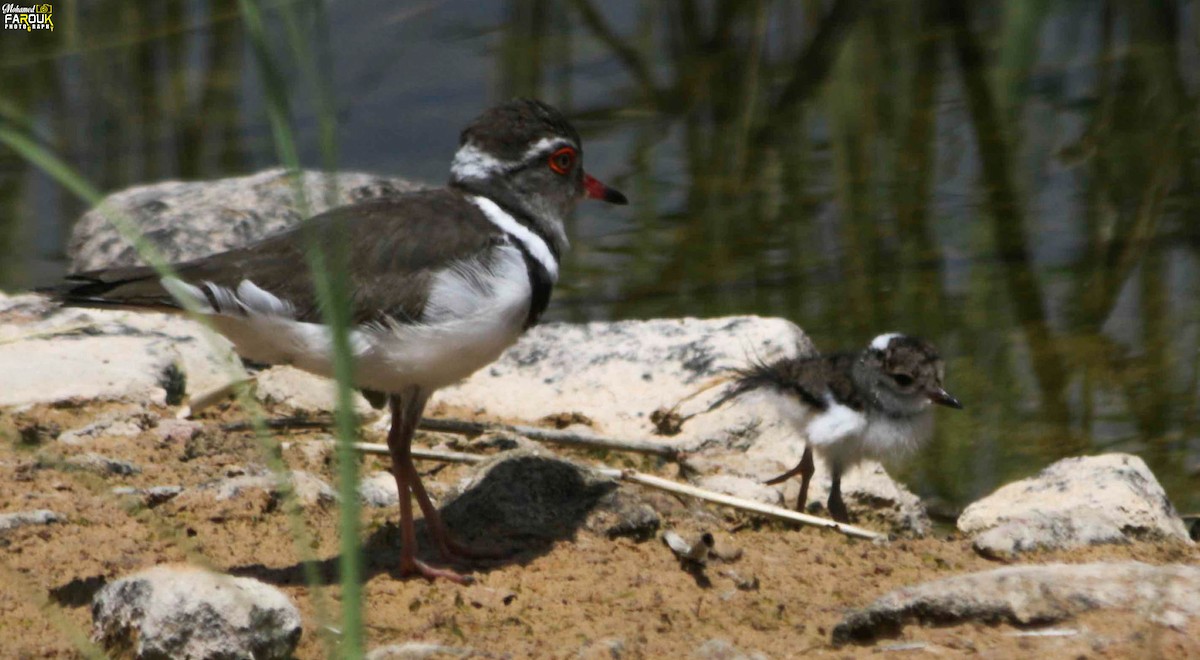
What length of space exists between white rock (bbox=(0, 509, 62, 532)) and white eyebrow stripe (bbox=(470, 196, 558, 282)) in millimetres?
1803

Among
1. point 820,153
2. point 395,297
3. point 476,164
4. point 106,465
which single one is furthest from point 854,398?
point 820,153

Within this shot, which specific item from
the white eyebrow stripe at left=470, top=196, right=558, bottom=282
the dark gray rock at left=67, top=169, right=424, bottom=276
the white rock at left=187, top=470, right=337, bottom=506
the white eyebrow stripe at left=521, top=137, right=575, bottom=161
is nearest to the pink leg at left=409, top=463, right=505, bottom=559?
Answer: the white rock at left=187, top=470, right=337, bottom=506

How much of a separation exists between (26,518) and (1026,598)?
301 cm

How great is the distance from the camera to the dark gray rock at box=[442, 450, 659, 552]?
524 centimetres

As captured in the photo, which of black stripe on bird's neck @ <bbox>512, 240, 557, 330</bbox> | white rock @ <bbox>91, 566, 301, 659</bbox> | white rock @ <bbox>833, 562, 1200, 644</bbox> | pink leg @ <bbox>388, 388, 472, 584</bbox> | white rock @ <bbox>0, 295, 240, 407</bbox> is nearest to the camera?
white rock @ <bbox>91, 566, 301, 659</bbox>

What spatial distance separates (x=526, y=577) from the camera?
16.1 feet

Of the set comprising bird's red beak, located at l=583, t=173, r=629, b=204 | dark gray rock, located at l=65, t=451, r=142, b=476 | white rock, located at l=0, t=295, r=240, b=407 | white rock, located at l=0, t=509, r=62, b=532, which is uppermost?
bird's red beak, located at l=583, t=173, r=629, b=204

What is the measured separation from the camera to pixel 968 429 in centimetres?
741

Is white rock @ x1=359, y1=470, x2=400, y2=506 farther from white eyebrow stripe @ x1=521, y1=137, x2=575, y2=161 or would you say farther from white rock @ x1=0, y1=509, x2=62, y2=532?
white eyebrow stripe @ x1=521, y1=137, x2=575, y2=161

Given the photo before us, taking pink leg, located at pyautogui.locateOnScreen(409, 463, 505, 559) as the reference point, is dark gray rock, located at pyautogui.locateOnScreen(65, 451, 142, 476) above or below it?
above

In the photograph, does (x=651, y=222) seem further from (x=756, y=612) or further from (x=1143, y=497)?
(x=756, y=612)

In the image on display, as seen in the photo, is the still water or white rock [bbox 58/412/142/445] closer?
white rock [bbox 58/412/142/445]

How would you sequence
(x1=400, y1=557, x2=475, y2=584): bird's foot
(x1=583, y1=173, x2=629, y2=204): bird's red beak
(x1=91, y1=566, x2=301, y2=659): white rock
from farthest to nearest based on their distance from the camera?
(x1=583, y1=173, x2=629, y2=204): bird's red beak → (x1=400, y1=557, x2=475, y2=584): bird's foot → (x1=91, y1=566, x2=301, y2=659): white rock

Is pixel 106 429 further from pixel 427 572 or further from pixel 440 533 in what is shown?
pixel 427 572
